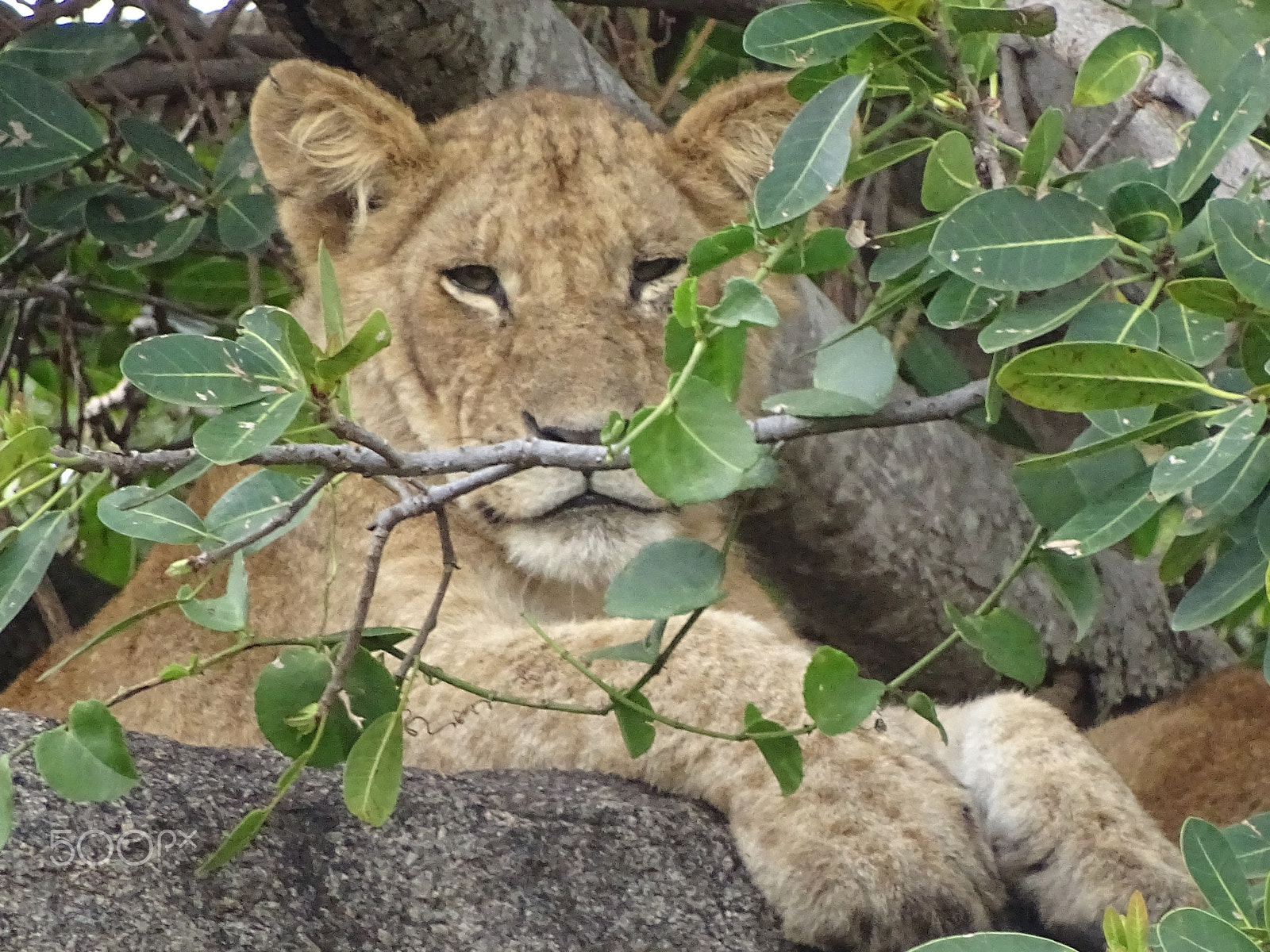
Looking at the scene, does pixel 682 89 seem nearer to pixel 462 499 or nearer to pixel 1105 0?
pixel 462 499

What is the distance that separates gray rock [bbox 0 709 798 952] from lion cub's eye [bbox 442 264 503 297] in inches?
41.4

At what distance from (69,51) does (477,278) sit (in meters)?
0.78

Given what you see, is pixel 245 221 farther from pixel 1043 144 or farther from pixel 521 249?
pixel 1043 144

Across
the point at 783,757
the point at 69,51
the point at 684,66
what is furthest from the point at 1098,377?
the point at 684,66

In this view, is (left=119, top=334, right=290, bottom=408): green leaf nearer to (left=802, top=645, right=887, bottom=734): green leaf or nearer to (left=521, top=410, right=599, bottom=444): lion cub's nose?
(left=802, top=645, right=887, bottom=734): green leaf

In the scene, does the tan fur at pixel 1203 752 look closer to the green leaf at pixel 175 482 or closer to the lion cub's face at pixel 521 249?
the lion cub's face at pixel 521 249

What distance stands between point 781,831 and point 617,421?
600 millimetres

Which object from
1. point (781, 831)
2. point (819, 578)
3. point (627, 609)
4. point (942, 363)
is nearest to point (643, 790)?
point (781, 831)

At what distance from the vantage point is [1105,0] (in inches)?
71.5

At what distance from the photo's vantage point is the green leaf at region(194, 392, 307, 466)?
126 cm

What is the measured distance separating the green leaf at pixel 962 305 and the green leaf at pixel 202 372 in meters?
0.68

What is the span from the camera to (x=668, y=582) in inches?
61.7

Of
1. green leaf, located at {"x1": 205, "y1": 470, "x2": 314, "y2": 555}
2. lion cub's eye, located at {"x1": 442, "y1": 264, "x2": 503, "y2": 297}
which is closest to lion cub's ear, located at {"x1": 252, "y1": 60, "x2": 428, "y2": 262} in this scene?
lion cub's eye, located at {"x1": 442, "y1": 264, "x2": 503, "y2": 297}

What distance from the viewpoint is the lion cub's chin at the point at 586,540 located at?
2.40 metres
